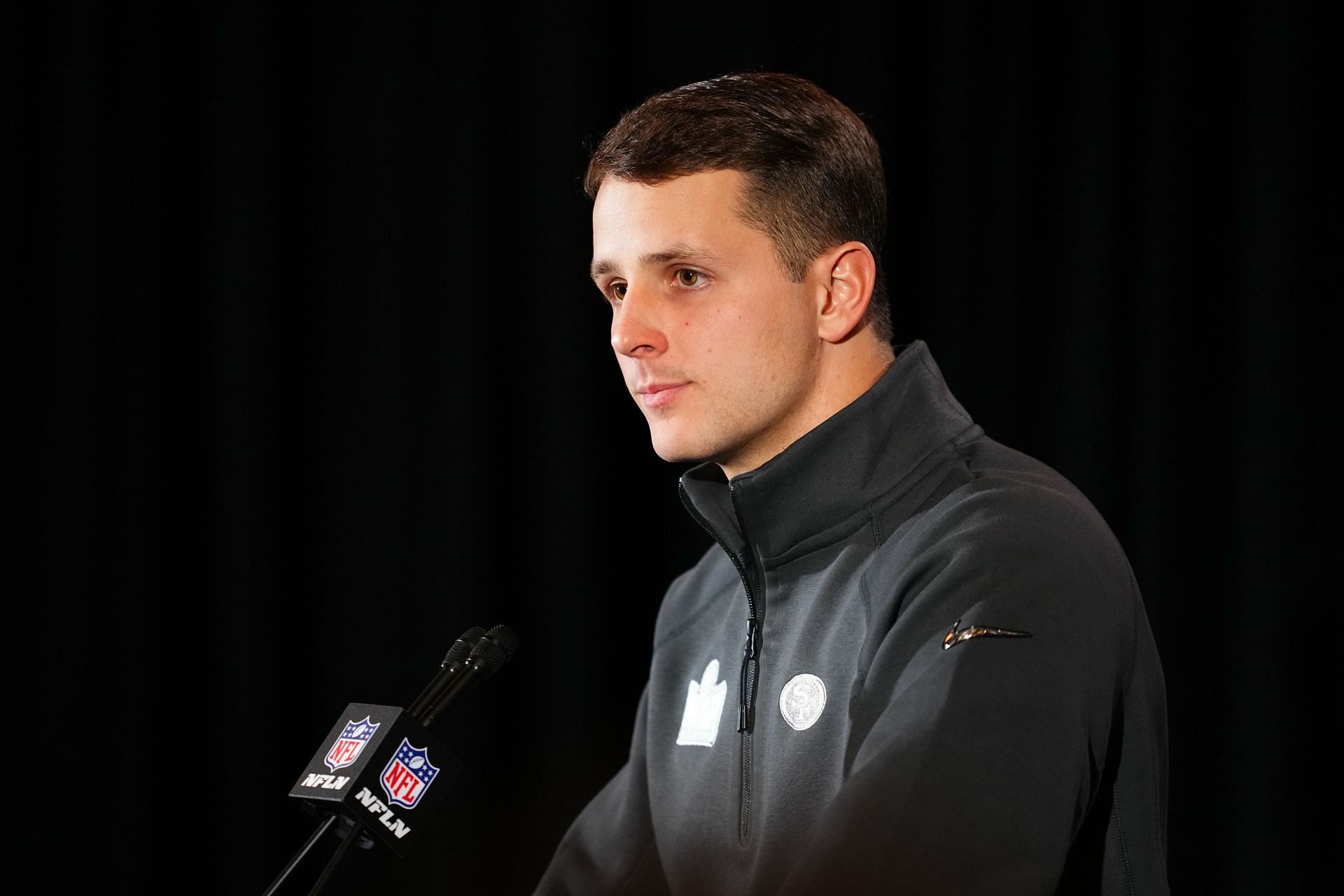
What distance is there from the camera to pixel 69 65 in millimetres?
2438

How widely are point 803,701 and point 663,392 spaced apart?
1.31 ft

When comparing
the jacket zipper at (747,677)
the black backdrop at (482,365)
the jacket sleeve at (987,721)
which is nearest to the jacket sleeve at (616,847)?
the jacket zipper at (747,677)

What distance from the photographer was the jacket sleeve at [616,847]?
1.71m

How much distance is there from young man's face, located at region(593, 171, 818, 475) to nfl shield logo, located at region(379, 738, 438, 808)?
0.51 metres

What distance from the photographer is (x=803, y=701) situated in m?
1.40

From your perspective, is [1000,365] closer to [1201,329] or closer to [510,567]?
[1201,329]

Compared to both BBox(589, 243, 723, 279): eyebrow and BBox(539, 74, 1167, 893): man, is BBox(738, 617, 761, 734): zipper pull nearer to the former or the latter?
BBox(539, 74, 1167, 893): man

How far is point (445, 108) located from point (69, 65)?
2.33ft

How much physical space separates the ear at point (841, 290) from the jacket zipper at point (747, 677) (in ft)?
0.79

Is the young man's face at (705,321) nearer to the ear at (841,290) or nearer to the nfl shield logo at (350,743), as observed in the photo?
the ear at (841,290)

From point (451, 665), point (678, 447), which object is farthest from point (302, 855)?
point (678, 447)

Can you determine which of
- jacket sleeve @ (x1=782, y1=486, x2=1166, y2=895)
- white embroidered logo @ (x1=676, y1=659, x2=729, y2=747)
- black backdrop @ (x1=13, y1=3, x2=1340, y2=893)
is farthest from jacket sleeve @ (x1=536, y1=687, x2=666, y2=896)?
black backdrop @ (x1=13, y1=3, x2=1340, y2=893)

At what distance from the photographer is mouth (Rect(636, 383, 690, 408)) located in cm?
153

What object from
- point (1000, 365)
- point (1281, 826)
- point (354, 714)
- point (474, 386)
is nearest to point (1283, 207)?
point (1000, 365)
